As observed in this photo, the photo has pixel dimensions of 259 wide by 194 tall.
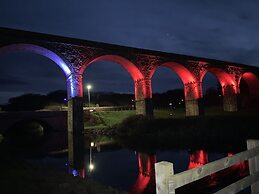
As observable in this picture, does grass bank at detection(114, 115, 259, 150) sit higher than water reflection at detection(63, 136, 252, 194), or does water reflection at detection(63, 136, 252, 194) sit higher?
grass bank at detection(114, 115, 259, 150)

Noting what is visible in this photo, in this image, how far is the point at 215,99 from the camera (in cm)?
5562

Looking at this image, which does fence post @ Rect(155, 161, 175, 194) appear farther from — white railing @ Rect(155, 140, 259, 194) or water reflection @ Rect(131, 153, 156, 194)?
water reflection @ Rect(131, 153, 156, 194)

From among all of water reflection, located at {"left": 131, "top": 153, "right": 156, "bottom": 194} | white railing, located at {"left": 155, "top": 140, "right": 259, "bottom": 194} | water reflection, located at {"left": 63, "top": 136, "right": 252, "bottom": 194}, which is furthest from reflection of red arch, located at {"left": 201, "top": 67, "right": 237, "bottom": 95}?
white railing, located at {"left": 155, "top": 140, "right": 259, "bottom": 194}

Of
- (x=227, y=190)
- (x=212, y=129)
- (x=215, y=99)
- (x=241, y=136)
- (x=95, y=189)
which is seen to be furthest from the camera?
(x=215, y=99)

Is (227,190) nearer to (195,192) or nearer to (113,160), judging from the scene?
(195,192)

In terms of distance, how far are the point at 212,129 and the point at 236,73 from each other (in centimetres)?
1857

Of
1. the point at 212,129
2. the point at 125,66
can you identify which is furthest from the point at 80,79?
the point at 212,129

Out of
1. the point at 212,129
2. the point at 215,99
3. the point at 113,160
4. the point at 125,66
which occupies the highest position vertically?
the point at 125,66

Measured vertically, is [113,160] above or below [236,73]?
below

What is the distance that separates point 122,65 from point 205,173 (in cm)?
2417

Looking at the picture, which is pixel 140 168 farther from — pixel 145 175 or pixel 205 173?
pixel 205 173

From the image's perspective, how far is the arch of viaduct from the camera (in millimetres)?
20000

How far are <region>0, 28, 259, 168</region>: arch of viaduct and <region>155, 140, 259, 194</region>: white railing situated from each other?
1043 cm

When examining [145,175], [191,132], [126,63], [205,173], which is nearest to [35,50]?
[126,63]
